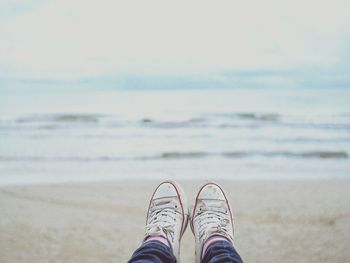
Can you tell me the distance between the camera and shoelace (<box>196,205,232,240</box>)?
6.95ft

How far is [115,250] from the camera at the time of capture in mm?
3150

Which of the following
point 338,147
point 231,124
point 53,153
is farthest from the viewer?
point 231,124

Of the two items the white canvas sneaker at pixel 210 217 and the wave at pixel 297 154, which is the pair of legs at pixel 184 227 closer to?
the white canvas sneaker at pixel 210 217

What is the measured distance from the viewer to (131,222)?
397 cm

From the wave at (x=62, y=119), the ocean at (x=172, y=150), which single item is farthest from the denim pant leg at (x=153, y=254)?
the wave at (x=62, y=119)

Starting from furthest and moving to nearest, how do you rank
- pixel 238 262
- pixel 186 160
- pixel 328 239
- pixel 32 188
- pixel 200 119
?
pixel 200 119
pixel 186 160
pixel 32 188
pixel 328 239
pixel 238 262

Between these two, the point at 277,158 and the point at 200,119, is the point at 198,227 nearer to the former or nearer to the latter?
the point at 277,158

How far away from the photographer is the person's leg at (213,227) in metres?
1.74

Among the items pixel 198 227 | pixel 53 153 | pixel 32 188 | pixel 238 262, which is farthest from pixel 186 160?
pixel 238 262

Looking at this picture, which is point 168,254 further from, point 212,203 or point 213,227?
point 212,203

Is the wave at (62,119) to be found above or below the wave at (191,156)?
above

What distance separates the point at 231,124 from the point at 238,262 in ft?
46.3

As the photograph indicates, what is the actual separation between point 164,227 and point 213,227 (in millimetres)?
266

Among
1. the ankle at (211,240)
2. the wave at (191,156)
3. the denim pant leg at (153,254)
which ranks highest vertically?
the denim pant leg at (153,254)
